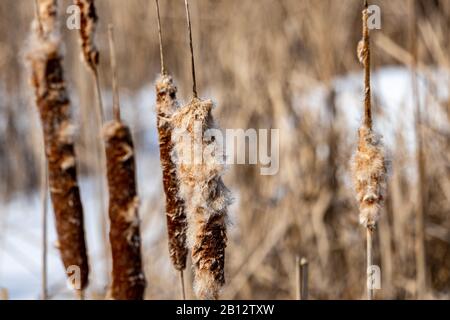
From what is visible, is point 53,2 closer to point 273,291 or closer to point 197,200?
point 197,200

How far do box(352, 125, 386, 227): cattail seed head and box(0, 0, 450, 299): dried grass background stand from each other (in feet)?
3.06

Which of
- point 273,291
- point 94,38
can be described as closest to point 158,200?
point 273,291

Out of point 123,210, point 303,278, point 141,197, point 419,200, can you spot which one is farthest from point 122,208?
point 141,197

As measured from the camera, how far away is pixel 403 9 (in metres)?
4.23

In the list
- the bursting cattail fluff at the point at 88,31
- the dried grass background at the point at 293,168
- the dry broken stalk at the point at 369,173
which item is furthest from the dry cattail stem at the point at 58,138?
the dried grass background at the point at 293,168

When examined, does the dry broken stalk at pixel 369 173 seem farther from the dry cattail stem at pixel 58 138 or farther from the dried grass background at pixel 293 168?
the dried grass background at pixel 293 168

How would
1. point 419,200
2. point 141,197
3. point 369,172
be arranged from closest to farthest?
1. point 369,172
2. point 419,200
3. point 141,197

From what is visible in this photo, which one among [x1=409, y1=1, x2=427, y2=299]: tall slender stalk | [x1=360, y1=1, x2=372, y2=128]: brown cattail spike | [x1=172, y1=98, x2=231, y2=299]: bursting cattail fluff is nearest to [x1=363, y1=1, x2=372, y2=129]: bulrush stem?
[x1=360, y1=1, x2=372, y2=128]: brown cattail spike

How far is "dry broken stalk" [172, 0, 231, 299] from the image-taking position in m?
1.02

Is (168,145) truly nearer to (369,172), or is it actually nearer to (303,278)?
(369,172)

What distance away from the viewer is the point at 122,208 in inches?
49.3

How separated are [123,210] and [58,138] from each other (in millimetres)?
189

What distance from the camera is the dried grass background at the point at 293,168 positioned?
2.50 meters

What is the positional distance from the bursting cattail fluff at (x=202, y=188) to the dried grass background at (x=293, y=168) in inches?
43.7
